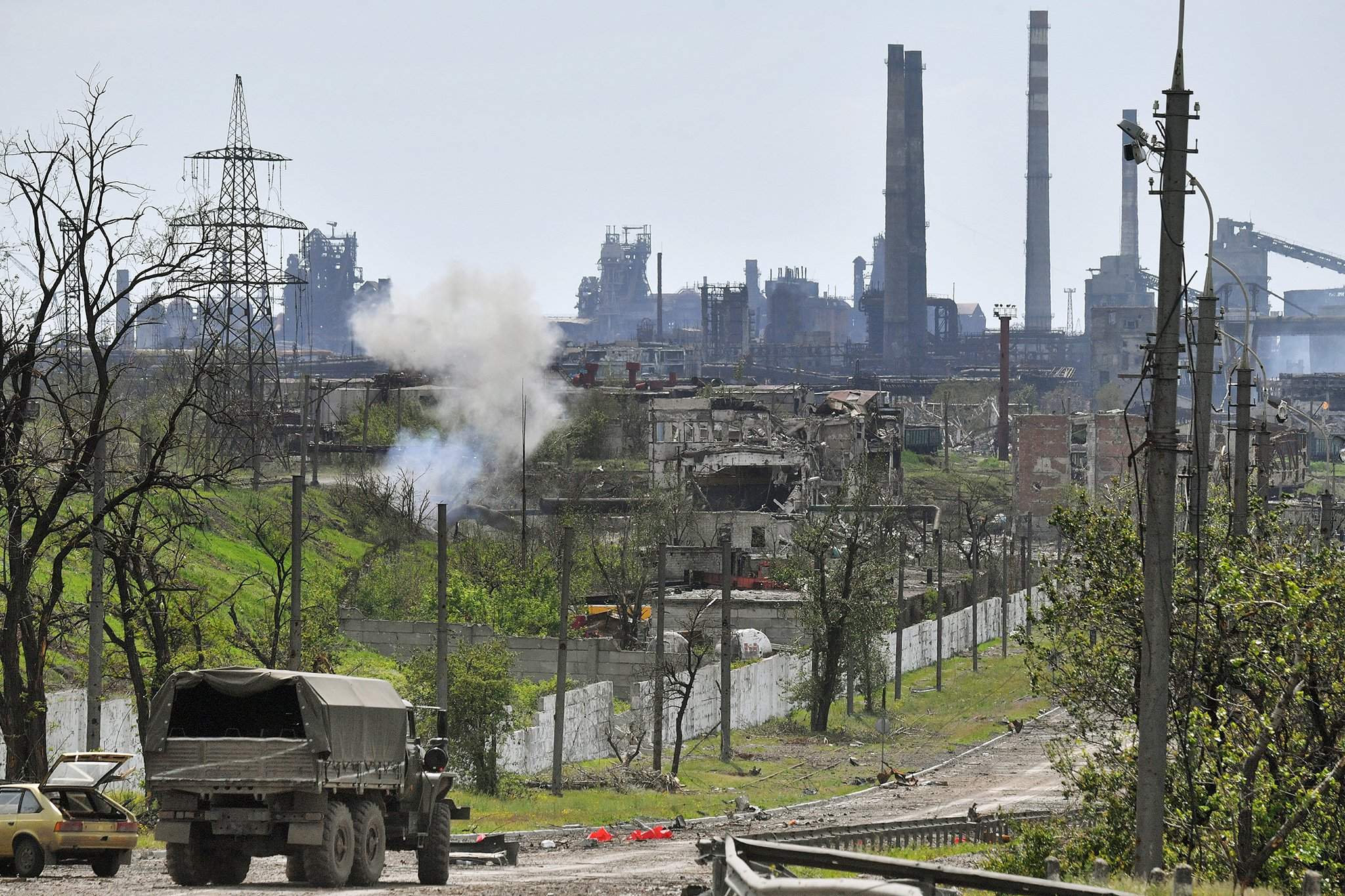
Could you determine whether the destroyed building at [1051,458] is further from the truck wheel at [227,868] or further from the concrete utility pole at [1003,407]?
the truck wheel at [227,868]

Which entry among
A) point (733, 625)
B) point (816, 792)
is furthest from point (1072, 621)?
point (733, 625)

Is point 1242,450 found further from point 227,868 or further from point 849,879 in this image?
point 849,879

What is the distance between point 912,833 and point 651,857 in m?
4.42

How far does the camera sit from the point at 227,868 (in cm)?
1731

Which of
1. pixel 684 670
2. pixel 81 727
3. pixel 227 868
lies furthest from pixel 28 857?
pixel 684 670

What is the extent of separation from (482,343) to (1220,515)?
9701 centimetres

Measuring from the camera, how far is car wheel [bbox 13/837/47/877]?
18266mm

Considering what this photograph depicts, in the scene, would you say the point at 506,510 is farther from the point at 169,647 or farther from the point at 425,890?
the point at 425,890

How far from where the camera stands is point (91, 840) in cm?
1880

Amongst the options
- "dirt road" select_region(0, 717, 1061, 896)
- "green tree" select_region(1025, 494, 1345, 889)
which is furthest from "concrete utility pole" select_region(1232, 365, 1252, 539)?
"dirt road" select_region(0, 717, 1061, 896)

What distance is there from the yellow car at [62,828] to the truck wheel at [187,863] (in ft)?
7.39

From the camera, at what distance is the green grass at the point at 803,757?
34.7 m

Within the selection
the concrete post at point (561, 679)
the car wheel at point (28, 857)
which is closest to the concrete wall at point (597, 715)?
the concrete post at point (561, 679)

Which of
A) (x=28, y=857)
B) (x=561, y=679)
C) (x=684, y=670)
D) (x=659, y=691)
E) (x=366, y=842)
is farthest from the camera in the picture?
(x=684, y=670)
